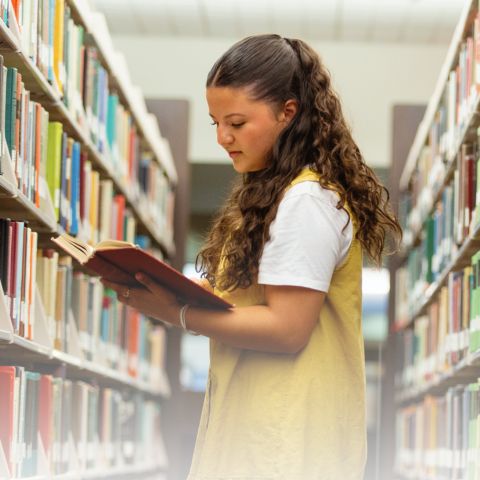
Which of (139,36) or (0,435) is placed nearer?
(0,435)

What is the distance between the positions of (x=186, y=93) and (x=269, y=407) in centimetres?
578

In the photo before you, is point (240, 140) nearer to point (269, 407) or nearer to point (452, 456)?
point (269, 407)

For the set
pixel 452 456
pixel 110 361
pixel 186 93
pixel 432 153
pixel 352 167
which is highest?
pixel 186 93

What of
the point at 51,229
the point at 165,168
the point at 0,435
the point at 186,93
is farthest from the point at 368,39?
the point at 0,435

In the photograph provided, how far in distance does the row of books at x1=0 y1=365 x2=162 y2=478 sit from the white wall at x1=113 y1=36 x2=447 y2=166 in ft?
8.75

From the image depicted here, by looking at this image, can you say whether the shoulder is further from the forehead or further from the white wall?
the white wall

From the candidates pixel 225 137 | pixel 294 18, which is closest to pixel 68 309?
pixel 225 137

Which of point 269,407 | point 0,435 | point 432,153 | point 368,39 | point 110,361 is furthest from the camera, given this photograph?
point 368,39

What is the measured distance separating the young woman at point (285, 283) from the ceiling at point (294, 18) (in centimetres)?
526

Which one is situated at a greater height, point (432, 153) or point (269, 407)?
point (432, 153)

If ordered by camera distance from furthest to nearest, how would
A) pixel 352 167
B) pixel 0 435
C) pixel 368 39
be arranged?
pixel 368 39, pixel 0 435, pixel 352 167

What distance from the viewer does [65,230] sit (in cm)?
318

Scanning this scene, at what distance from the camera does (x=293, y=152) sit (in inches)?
66.0

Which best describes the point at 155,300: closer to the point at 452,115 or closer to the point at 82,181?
the point at 82,181
